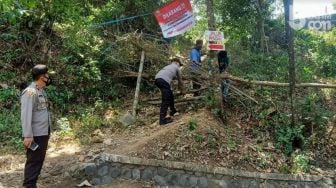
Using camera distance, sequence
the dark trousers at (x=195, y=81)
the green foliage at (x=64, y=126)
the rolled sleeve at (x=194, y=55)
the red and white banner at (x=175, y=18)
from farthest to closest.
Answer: the red and white banner at (x=175, y=18)
the dark trousers at (x=195, y=81)
the rolled sleeve at (x=194, y=55)
the green foliage at (x=64, y=126)

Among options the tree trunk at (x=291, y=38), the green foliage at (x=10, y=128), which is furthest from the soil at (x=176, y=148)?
the tree trunk at (x=291, y=38)

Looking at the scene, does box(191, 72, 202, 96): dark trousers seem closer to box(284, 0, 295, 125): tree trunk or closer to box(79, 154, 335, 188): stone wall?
box(284, 0, 295, 125): tree trunk

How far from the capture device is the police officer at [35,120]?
4.89 meters

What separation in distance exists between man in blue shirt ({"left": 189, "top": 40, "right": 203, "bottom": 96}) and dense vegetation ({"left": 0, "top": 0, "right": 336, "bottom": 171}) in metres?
1.01

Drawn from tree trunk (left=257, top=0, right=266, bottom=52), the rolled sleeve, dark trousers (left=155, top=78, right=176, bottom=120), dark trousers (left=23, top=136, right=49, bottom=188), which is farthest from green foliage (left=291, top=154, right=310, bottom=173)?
tree trunk (left=257, top=0, right=266, bottom=52)

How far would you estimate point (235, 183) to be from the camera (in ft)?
23.1

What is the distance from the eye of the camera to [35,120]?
5.02 meters

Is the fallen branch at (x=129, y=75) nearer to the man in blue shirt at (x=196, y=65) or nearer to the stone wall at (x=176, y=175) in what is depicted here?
the man in blue shirt at (x=196, y=65)

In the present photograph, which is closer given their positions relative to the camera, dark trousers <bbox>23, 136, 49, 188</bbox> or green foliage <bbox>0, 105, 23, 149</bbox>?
dark trousers <bbox>23, 136, 49, 188</bbox>

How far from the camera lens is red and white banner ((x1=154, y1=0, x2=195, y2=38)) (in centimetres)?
955

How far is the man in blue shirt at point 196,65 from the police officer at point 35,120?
4.72 meters

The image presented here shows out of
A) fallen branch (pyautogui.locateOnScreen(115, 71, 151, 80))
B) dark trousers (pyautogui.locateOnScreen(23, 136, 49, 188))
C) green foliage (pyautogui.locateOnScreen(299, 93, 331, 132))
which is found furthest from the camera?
fallen branch (pyautogui.locateOnScreen(115, 71, 151, 80))

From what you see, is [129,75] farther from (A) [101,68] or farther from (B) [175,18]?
(B) [175,18]

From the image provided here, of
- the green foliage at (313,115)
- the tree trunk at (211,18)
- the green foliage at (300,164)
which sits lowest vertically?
the green foliage at (300,164)
